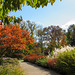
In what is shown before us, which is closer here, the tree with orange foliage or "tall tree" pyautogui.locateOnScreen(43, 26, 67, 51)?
the tree with orange foliage

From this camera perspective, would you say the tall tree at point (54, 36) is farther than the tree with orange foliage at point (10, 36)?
Yes

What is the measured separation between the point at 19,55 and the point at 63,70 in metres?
15.5

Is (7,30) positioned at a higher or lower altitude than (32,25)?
lower

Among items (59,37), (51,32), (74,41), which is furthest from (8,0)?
(74,41)

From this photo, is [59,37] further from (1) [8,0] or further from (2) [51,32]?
(1) [8,0]

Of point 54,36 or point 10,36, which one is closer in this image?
point 10,36

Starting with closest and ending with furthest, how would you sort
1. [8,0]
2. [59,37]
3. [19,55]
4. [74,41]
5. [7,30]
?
[8,0] → [7,30] → [19,55] → [59,37] → [74,41]

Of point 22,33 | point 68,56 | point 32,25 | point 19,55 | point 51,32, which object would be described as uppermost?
point 32,25

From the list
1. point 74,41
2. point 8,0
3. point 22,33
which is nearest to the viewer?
point 8,0

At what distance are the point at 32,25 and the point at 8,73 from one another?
935 inches

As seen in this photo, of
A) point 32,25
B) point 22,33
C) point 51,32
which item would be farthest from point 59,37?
point 22,33

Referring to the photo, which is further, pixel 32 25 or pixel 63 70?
pixel 32 25

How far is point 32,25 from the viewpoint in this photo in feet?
90.9

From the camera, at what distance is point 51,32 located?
2606 cm
